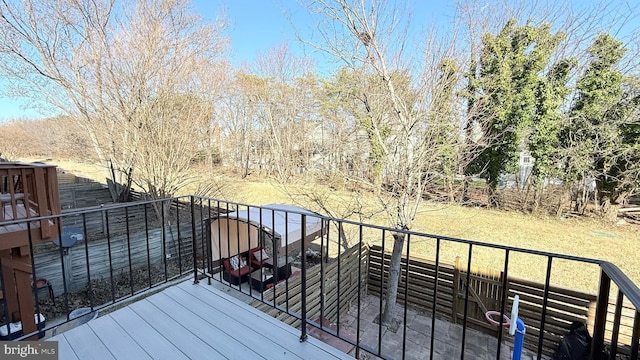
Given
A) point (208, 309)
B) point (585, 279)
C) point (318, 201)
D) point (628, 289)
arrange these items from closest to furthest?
point (628, 289), point (208, 309), point (585, 279), point (318, 201)

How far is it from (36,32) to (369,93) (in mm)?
8320

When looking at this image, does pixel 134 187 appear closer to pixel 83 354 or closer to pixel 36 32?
pixel 36 32

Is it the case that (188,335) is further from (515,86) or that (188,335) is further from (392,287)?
(515,86)

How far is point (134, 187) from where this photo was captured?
29.1ft

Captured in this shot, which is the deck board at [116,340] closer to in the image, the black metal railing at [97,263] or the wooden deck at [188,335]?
the wooden deck at [188,335]

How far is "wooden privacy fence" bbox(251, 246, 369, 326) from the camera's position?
4258 mm

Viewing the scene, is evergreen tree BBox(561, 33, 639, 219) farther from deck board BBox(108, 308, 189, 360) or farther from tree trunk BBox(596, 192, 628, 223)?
deck board BBox(108, 308, 189, 360)

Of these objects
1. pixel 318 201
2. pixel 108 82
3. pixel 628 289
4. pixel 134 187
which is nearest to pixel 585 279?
pixel 318 201

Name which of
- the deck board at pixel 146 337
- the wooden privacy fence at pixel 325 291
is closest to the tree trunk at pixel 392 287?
the wooden privacy fence at pixel 325 291

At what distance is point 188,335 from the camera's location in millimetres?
1920

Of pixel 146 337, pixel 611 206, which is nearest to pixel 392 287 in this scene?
pixel 146 337

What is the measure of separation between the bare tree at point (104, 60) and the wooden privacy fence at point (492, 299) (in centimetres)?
641

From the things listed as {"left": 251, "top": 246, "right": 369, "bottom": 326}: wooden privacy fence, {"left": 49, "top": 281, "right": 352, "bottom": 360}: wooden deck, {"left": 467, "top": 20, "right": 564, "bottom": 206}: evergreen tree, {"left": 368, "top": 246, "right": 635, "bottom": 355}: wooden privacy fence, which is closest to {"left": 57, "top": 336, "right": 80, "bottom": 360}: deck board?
{"left": 49, "top": 281, "right": 352, "bottom": 360}: wooden deck

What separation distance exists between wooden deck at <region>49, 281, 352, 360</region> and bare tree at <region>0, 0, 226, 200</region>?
5.87 m
